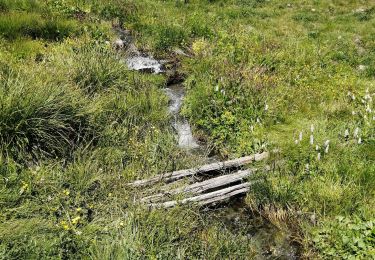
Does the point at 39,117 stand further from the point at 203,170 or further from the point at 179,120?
the point at 179,120

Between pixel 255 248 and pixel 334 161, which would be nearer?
pixel 255 248

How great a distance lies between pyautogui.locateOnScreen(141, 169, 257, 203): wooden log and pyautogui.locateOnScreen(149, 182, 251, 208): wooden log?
14cm

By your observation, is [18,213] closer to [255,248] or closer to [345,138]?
[255,248]

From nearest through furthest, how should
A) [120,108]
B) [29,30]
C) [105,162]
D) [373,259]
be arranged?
1. [373,259]
2. [105,162]
3. [120,108]
4. [29,30]

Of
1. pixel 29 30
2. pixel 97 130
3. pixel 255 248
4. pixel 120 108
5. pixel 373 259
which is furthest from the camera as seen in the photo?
pixel 29 30

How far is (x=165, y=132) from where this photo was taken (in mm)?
9195

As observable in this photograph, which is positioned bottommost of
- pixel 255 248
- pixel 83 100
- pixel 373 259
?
pixel 255 248

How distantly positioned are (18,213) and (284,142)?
549 cm

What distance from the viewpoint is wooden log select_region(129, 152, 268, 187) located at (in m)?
7.38

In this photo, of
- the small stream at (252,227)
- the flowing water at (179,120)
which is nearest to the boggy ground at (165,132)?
the small stream at (252,227)

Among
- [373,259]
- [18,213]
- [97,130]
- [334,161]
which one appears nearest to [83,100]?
[97,130]

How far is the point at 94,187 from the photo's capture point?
7.04 m

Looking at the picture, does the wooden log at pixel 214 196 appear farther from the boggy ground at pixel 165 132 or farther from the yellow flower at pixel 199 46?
the yellow flower at pixel 199 46

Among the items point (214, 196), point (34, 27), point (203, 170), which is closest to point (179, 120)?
point (203, 170)
